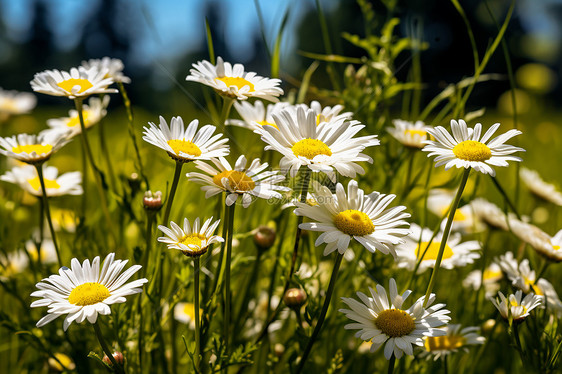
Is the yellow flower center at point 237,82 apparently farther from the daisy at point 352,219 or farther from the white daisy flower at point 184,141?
Answer: the daisy at point 352,219

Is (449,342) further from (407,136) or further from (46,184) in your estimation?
(46,184)

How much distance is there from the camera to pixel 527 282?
952 mm

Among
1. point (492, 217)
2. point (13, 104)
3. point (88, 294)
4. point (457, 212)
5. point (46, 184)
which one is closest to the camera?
point (88, 294)

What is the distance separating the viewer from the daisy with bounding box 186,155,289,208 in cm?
69

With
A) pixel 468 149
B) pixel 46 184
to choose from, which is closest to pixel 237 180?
pixel 468 149

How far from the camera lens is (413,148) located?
1.08 metres

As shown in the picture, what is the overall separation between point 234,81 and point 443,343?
0.61 m

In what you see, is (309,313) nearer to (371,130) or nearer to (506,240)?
(371,130)

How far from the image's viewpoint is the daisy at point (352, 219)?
67 centimetres

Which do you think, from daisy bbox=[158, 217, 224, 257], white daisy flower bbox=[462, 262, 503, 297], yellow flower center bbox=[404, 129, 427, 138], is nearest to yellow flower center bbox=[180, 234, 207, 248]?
daisy bbox=[158, 217, 224, 257]

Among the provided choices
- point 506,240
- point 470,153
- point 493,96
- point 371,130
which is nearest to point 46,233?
point 371,130

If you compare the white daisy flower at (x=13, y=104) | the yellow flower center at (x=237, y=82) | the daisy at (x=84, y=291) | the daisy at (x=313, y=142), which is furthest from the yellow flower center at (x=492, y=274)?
the white daisy flower at (x=13, y=104)

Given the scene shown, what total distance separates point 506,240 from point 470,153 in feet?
3.58

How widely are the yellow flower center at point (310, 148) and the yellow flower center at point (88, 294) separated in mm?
332
